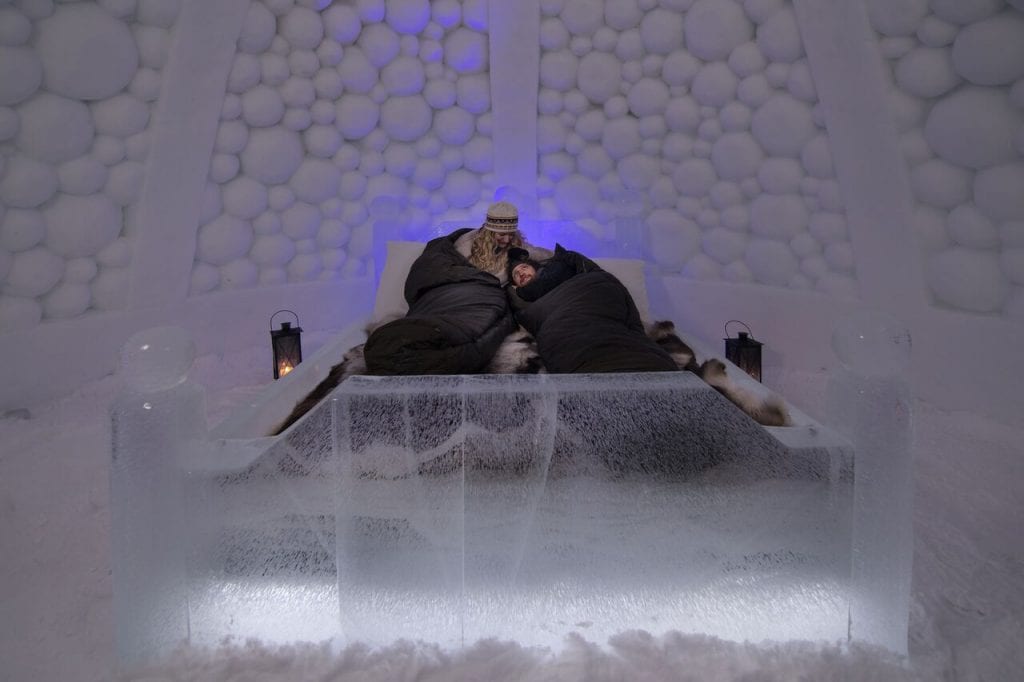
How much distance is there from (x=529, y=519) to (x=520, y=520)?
18 millimetres

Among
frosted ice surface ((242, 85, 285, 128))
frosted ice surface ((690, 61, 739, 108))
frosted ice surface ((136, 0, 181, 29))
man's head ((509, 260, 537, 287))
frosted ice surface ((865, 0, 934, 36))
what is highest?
frosted ice surface ((136, 0, 181, 29))

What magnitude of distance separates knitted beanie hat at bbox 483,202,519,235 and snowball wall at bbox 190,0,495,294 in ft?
1.78

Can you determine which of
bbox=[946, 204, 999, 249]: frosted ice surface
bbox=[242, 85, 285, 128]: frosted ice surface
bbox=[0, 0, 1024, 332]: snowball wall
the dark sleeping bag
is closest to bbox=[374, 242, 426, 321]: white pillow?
the dark sleeping bag

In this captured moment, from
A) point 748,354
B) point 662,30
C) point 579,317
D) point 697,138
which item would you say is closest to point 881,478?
point 579,317

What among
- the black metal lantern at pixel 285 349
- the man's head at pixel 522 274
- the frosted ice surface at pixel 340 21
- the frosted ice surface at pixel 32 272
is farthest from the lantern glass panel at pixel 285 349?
the frosted ice surface at pixel 340 21

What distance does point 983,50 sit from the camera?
8.20 feet

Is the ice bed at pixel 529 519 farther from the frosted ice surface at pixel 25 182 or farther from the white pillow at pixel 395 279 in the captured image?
the white pillow at pixel 395 279

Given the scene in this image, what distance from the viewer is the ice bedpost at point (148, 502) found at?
140cm

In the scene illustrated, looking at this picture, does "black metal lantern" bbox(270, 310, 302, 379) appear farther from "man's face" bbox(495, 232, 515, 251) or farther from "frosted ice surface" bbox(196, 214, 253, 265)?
"man's face" bbox(495, 232, 515, 251)

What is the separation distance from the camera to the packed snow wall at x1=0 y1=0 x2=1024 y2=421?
108 inches

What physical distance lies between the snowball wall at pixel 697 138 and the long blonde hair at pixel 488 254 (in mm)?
651

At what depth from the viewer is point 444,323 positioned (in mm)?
2301

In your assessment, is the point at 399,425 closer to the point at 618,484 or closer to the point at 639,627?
the point at 618,484

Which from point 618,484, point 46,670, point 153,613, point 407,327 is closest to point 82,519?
point 46,670
